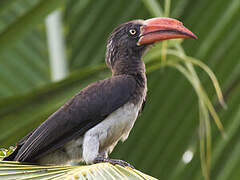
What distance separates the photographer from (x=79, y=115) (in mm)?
3645

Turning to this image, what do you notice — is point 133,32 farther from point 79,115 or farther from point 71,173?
point 71,173

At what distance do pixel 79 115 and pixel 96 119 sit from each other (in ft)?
0.41

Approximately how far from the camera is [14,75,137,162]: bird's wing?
3.36 meters

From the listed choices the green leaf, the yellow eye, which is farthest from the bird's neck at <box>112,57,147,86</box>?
the green leaf

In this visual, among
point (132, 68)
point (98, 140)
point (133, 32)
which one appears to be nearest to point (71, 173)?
point (98, 140)

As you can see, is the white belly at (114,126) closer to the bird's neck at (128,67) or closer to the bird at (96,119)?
the bird at (96,119)

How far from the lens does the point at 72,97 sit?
378 cm

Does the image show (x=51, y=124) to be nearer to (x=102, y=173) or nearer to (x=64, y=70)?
(x=102, y=173)

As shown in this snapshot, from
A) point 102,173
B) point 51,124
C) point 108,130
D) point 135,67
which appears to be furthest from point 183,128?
point 102,173

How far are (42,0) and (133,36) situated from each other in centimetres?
87

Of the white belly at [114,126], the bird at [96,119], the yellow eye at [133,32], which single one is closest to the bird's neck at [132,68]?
the bird at [96,119]

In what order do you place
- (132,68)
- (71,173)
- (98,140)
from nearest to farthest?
(71,173)
(98,140)
(132,68)

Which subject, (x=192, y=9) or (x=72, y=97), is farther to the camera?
(x=192, y=9)

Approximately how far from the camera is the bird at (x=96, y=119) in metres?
3.42
